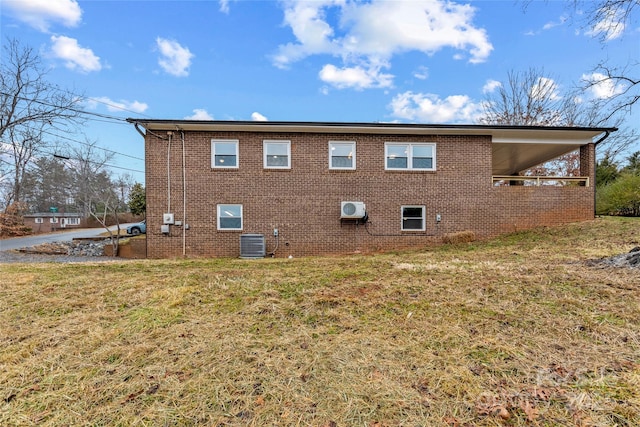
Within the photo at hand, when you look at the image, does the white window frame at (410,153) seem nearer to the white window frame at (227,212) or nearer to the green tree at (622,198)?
the white window frame at (227,212)

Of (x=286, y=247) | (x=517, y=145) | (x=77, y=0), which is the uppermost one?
(x=77, y=0)

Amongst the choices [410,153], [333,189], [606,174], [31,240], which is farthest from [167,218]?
[606,174]

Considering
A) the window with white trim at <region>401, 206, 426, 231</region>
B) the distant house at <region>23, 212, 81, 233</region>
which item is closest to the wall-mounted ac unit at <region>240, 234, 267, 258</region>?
the window with white trim at <region>401, 206, 426, 231</region>

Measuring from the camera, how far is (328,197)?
1016 cm

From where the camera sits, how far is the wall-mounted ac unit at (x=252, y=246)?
952cm

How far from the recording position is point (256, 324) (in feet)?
9.04

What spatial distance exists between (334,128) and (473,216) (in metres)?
6.01

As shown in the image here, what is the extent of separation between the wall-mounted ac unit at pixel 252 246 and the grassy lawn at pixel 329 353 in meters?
5.59

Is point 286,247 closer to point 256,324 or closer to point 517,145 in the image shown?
point 256,324

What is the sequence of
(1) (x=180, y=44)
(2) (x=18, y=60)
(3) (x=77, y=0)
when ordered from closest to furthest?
(3) (x=77, y=0)
(1) (x=180, y=44)
(2) (x=18, y=60)

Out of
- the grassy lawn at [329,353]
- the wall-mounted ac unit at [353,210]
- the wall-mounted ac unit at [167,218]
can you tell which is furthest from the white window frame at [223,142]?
the grassy lawn at [329,353]

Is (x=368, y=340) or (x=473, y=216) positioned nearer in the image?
(x=368, y=340)

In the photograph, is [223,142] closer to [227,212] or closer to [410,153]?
[227,212]

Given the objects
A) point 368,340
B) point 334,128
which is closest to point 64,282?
point 368,340
